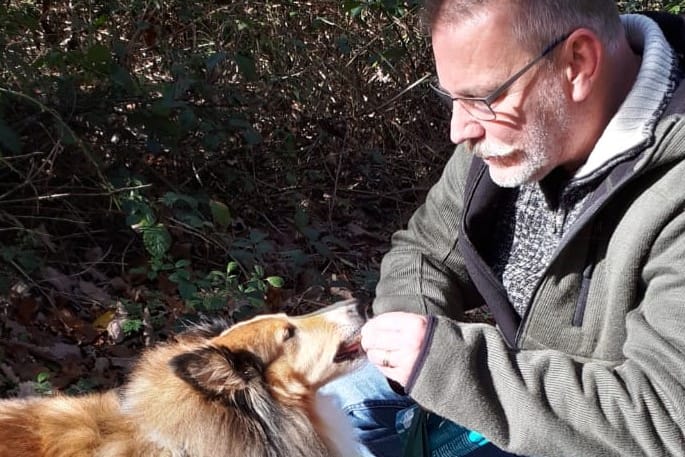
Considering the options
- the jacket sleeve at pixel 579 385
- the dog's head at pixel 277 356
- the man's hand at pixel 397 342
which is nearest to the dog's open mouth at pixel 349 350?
the dog's head at pixel 277 356

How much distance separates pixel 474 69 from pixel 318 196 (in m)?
3.52

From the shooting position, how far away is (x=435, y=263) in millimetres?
2598

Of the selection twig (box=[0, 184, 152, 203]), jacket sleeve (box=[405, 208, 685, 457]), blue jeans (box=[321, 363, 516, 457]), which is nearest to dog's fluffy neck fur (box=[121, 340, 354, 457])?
blue jeans (box=[321, 363, 516, 457])

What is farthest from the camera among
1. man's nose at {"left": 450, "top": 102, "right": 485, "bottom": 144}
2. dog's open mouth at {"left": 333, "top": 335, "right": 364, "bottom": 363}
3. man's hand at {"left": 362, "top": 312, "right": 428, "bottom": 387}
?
dog's open mouth at {"left": 333, "top": 335, "right": 364, "bottom": 363}

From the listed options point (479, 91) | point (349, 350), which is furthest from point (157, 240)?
point (479, 91)

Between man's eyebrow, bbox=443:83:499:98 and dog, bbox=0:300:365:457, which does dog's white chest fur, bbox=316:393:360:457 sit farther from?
man's eyebrow, bbox=443:83:499:98

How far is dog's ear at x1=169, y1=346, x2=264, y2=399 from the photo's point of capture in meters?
2.23

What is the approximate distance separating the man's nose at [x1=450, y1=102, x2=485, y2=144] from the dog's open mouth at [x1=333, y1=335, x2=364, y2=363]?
923mm

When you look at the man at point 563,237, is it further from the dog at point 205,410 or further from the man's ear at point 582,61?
the dog at point 205,410

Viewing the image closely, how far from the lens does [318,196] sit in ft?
18.1

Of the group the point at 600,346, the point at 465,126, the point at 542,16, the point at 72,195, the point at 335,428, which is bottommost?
the point at 335,428

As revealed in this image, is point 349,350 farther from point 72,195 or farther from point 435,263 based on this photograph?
point 72,195

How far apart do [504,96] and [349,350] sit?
114 cm

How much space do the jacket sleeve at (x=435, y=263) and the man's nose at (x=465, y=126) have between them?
371 mm
